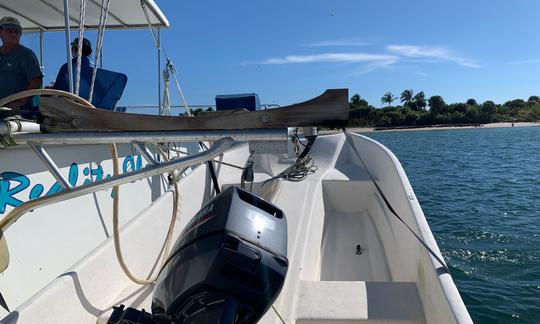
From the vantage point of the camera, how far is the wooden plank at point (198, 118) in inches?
49.8

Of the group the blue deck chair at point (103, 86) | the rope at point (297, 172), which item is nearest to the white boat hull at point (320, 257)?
the rope at point (297, 172)

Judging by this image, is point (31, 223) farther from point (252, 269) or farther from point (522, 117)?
point (522, 117)

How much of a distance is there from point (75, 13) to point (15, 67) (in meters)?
2.05

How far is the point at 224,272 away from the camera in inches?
51.4

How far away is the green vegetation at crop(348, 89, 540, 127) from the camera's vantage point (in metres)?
78.7

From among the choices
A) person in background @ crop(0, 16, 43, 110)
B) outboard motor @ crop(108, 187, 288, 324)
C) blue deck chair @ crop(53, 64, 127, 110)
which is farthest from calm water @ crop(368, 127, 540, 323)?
person in background @ crop(0, 16, 43, 110)

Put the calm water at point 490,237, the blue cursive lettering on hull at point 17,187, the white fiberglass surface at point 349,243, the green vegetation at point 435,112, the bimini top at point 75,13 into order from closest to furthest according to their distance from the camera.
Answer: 1. the blue cursive lettering on hull at point 17,187
2. the white fiberglass surface at point 349,243
3. the calm water at point 490,237
4. the bimini top at point 75,13
5. the green vegetation at point 435,112

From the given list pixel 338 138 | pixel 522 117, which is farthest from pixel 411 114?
pixel 338 138

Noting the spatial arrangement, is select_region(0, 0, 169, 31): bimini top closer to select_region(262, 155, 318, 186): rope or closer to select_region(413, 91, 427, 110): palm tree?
select_region(262, 155, 318, 186): rope

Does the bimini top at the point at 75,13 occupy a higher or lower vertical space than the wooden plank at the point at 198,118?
higher

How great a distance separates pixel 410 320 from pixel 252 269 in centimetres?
110

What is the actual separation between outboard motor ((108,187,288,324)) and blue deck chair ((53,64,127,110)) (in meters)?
2.81

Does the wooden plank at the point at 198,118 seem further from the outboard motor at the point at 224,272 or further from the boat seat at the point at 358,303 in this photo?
the boat seat at the point at 358,303

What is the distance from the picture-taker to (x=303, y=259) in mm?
2889
